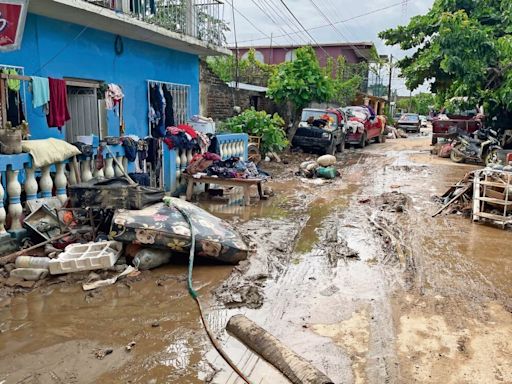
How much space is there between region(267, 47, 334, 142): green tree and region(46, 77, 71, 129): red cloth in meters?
11.1

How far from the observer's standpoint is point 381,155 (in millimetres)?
19281

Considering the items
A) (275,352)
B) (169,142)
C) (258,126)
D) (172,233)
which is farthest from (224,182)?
(258,126)

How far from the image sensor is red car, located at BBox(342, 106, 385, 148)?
2114 centimetres

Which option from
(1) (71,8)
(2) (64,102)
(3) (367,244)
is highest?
(1) (71,8)

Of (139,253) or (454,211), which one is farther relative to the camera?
(454,211)

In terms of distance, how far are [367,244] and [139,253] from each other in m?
3.11

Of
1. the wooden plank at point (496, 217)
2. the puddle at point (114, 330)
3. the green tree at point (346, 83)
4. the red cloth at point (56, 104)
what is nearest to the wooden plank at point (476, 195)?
the wooden plank at point (496, 217)

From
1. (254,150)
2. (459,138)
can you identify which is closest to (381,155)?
(459,138)

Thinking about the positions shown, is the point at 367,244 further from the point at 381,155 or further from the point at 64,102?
the point at 381,155

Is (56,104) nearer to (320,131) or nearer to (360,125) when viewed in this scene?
(320,131)

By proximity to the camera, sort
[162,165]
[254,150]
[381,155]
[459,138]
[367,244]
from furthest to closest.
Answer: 1. [381,155]
2. [459,138]
3. [254,150]
4. [162,165]
5. [367,244]

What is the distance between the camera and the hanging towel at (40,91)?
6.01 m

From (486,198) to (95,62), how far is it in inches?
282

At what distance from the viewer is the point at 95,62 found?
7.99 m
